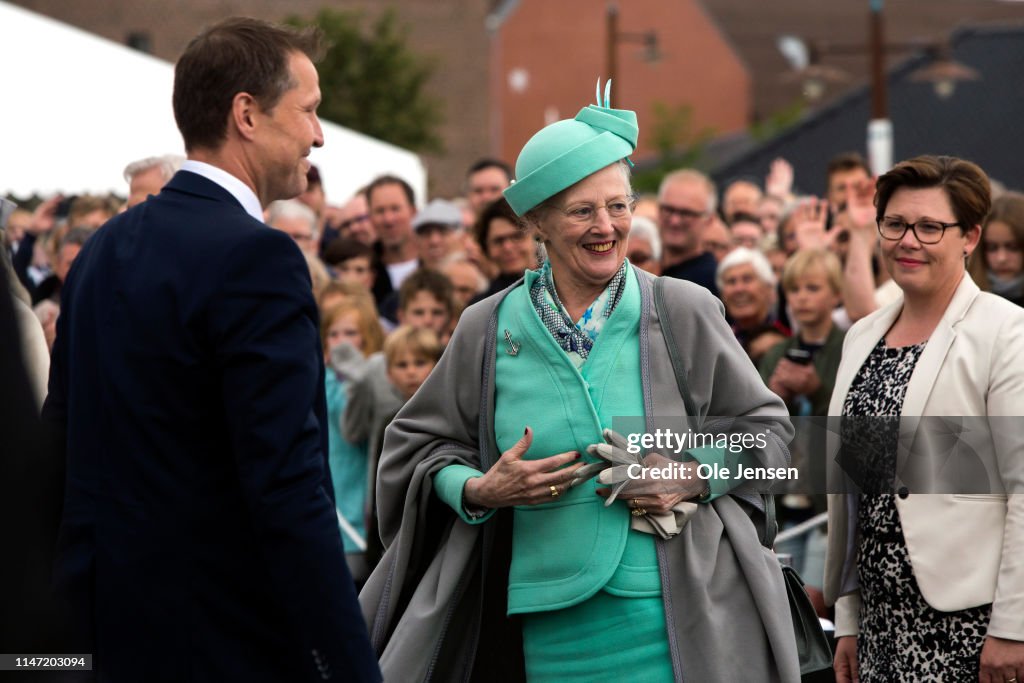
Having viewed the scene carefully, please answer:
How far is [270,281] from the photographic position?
274cm

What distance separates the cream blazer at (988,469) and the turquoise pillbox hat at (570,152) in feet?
3.76

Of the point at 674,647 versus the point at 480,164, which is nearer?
the point at 674,647

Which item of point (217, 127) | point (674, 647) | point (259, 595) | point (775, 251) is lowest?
point (674, 647)

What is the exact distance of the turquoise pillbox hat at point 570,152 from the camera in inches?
144

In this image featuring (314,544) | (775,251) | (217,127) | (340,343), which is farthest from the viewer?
(775,251)

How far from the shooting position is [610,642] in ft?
11.6

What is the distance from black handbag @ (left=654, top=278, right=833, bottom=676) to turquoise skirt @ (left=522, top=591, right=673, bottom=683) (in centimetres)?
38

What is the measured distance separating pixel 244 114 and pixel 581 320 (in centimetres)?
118

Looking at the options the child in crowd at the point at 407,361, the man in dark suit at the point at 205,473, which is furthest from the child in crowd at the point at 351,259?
the man in dark suit at the point at 205,473

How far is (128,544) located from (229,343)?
1.46ft

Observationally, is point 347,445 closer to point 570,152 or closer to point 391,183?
point 391,183

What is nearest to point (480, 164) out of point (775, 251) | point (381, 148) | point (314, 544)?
point (775, 251)

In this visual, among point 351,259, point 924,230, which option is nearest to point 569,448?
point 924,230

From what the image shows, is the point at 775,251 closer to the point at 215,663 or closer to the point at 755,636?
the point at 755,636
